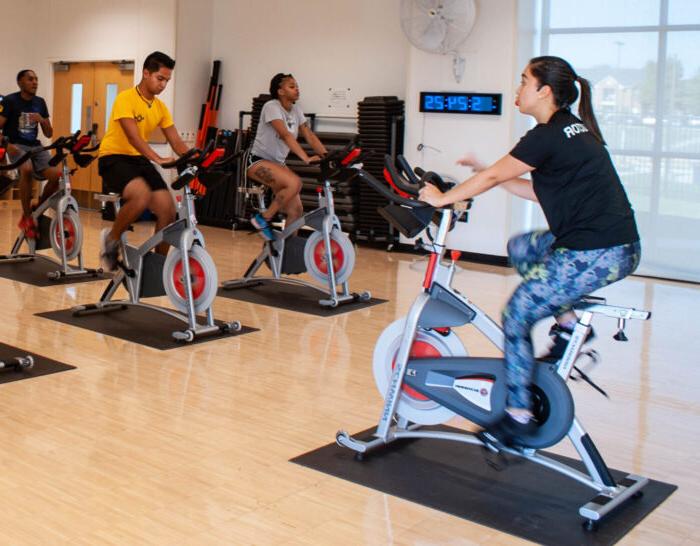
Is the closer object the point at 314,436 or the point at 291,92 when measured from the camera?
the point at 314,436

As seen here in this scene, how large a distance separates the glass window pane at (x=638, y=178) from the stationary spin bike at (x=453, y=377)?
5.39 m

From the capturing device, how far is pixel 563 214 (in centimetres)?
300

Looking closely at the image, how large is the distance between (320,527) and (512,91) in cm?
620

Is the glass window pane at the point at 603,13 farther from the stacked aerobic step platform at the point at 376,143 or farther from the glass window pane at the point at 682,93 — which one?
the stacked aerobic step platform at the point at 376,143

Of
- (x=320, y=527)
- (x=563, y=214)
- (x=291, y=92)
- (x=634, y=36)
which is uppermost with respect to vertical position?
(x=634, y=36)

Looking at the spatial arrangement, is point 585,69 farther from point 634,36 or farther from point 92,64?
point 92,64

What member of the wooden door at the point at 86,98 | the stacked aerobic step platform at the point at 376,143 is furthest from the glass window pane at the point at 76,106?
the stacked aerobic step platform at the point at 376,143

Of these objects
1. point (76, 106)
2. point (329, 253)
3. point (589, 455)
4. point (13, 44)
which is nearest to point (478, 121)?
point (329, 253)

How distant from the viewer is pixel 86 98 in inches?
482

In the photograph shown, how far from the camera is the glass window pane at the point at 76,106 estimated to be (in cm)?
1234

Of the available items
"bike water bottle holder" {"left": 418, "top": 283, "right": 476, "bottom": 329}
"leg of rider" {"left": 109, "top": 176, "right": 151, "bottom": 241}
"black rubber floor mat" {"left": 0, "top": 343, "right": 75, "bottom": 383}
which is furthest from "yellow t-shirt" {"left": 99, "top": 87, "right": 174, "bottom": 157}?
"bike water bottle holder" {"left": 418, "top": 283, "right": 476, "bottom": 329}

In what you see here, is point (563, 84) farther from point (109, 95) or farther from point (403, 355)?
point (109, 95)

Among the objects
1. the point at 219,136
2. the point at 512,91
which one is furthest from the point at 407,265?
the point at 219,136

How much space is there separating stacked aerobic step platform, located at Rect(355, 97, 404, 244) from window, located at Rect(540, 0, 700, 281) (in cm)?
172
